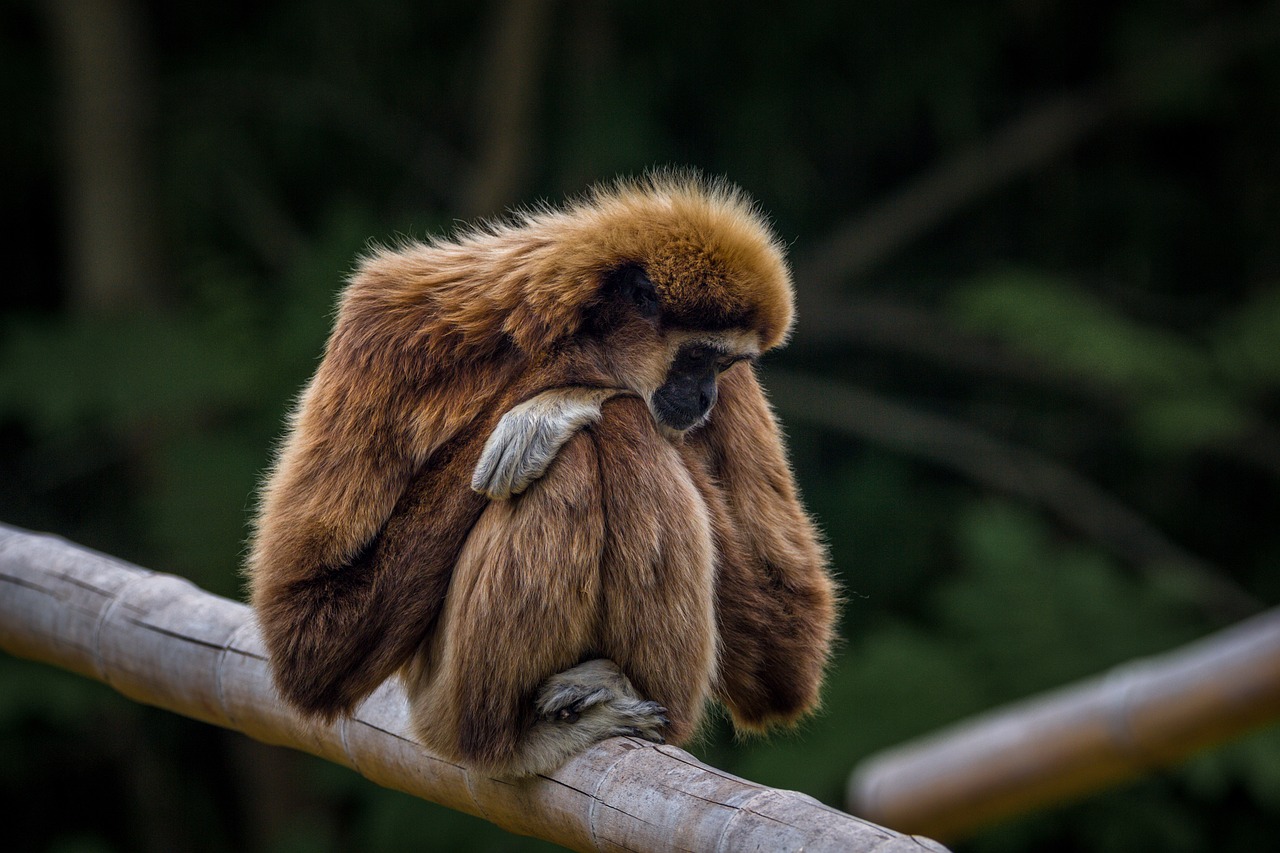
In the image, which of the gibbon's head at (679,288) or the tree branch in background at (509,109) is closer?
the gibbon's head at (679,288)

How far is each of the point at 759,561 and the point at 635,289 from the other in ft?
2.40

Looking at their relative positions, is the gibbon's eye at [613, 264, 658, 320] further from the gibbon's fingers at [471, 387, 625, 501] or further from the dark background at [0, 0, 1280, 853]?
the dark background at [0, 0, 1280, 853]

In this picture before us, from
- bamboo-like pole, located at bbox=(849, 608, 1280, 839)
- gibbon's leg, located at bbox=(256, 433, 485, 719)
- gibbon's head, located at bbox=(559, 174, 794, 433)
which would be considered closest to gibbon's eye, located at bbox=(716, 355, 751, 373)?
gibbon's head, located at bbox=(559, 174, 794, 433)

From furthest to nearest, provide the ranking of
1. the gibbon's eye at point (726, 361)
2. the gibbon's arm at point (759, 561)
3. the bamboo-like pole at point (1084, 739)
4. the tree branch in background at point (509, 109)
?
the tree branch in background at point (509, 109) → the bamboo-like pole at point (1084, 739) → the gibbon's arm at point (759, 561) → the gibbon's eye at point (726, 361)

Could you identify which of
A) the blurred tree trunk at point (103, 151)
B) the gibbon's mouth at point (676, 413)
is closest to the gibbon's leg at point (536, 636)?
the gibbon's mouth at point (676, 413)

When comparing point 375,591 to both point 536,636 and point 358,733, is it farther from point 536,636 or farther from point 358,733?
point 358,733

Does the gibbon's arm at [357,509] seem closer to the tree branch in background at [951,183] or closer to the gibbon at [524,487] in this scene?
the gibbon at [524,487]

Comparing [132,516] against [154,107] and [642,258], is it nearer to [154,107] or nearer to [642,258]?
[154,107]

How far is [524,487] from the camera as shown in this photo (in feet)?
8.93

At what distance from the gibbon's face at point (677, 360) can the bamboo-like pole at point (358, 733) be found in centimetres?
72

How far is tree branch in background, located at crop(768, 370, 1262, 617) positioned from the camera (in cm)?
899

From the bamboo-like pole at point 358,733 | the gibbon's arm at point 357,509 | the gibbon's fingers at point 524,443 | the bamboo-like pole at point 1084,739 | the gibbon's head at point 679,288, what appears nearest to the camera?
the bamboo-like pole at point 358,733

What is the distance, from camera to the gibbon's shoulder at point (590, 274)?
2.85 m

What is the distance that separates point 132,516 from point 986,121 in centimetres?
659
